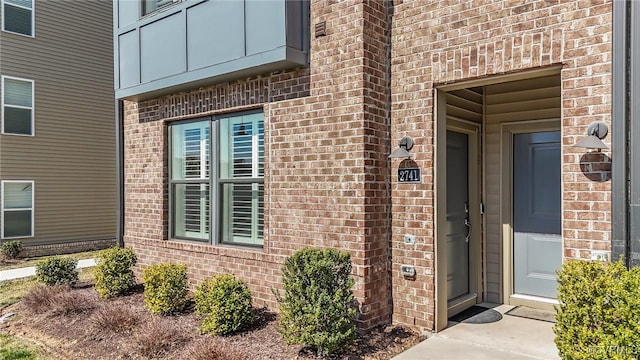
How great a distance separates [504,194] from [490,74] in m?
2.14

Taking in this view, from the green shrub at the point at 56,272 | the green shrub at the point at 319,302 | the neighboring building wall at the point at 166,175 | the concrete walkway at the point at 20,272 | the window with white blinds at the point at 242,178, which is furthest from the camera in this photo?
the concrete walkway at the point at 20,272

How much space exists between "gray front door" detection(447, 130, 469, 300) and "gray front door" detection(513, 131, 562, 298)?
2.17 ft

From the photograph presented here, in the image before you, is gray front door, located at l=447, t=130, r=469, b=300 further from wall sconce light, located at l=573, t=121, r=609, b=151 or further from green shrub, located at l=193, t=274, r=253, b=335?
green shrub, located at l=193, t=274, r=253, b=335

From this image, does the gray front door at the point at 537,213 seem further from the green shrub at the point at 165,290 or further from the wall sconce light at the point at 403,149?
the green shrub at the point at 165,290

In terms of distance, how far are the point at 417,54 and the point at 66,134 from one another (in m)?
12.4

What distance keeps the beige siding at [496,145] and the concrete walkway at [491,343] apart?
2.85 ft

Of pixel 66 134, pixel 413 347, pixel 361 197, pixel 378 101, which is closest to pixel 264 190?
pixel 361 197

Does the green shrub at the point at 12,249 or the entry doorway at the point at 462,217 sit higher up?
the entry doorway at the point at 462,217

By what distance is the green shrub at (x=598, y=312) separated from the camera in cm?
309

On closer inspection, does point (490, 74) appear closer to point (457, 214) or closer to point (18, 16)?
point (457, 214)

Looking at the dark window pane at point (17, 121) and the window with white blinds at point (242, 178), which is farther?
the dark window pane at point (17, 121)

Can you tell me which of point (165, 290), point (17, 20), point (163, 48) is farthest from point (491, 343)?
point (17, 20)

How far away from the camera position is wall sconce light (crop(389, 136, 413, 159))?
487 cm

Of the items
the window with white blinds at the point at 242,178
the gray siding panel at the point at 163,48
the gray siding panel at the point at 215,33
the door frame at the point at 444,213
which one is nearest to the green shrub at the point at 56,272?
the window with white blinds at the point at 242,178
